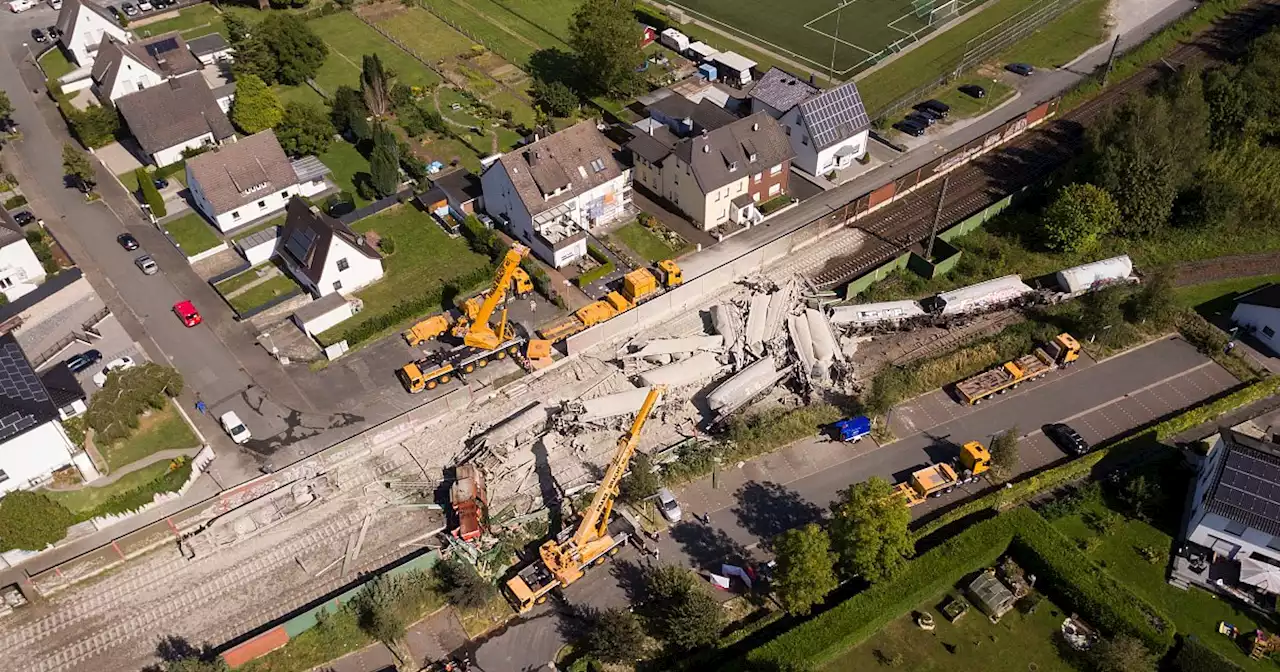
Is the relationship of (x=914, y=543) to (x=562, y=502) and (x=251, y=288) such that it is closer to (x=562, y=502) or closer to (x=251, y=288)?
(x=562, y=502)

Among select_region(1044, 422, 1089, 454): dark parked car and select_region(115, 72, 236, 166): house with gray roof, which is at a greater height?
select_region(115, 72, 236, 166): house with gray roof

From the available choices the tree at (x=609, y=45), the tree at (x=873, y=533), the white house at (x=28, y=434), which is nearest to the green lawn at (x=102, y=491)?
the white house at (x=28, y=434)

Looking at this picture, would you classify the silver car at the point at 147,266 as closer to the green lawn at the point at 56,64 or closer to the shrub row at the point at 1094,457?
Result: the green lawn at the point at 56,64

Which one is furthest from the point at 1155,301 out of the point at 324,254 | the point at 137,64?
the point at 137,64

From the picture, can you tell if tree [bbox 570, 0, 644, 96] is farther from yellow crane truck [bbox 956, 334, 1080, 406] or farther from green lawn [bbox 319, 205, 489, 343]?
yellow crane truck [bbox 956, 334, 1080, 406]

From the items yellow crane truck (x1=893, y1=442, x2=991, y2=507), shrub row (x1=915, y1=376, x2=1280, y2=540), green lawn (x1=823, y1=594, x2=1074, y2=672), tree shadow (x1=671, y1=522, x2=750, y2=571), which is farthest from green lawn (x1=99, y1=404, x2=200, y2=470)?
shrub row (x1=915, y1=376, x2=1280, y2=540)

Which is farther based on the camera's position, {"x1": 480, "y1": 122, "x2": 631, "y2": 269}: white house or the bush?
the bush

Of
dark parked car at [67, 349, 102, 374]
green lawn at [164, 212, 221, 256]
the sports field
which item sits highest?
the sports field
